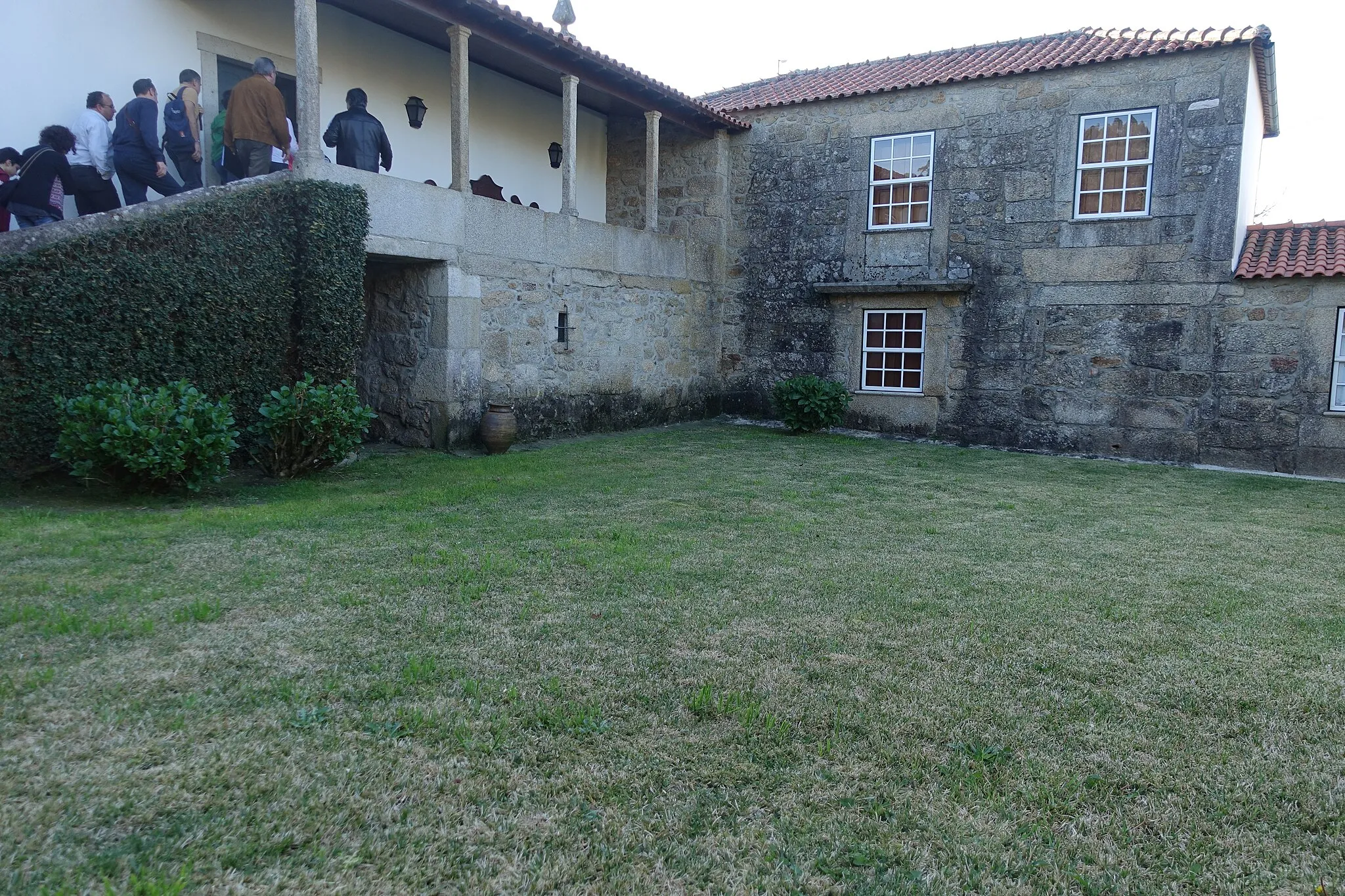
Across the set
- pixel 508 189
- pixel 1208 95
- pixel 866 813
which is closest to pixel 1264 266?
pixel 1208 95

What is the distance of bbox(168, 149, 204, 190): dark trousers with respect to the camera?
7965 millimetres

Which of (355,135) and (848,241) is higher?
(355,135)

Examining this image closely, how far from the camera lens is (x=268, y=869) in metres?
2.17

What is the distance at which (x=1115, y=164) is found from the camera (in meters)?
11.1

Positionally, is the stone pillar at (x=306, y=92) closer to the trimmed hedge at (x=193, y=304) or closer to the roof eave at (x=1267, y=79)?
the trimmed hedge at (x=193, y=304)

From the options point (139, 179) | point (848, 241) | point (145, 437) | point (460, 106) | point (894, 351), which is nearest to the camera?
point (145, 437)

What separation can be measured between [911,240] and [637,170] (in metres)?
4.47

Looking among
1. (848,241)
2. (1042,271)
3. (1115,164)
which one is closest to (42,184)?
(848,241)

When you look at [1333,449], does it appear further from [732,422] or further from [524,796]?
[524,796]

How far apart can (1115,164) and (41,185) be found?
11.5m

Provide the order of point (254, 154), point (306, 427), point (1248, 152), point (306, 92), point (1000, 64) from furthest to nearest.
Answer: point (1000, 64) → point (1248, 152) → point (254, 154) → point (306, 92) → point (306, 427)

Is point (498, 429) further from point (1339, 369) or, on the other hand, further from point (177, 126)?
point (1339, 369)

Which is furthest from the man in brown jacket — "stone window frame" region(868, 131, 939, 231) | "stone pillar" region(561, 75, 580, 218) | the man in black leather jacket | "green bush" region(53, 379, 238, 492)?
"stone window frame" region(868, 131, 939, 231)

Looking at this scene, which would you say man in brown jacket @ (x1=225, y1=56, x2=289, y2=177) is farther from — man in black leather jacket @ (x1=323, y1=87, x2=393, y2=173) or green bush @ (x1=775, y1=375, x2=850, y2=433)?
green bush @ (x1=775, y1=375, x2=850, y2=433)
